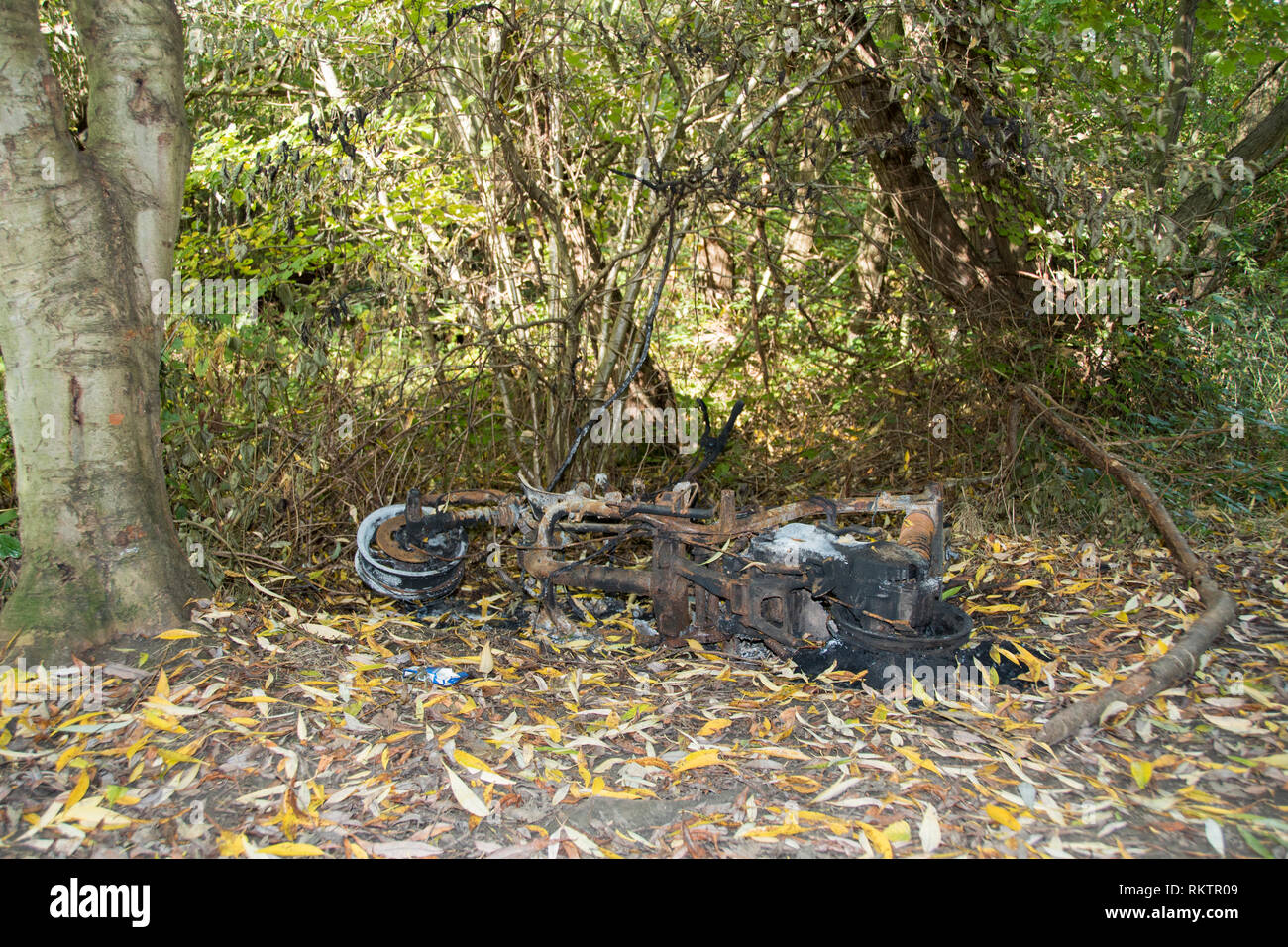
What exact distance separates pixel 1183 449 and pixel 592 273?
422 centimetres

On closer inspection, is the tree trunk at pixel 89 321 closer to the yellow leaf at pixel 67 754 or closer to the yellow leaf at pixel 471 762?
the yellow leaf at pixel 67 754

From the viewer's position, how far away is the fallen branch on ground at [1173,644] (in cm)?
319

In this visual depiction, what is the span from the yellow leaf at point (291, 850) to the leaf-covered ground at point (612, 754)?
22 millimetres

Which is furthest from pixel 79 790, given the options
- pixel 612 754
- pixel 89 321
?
pixel 89 321

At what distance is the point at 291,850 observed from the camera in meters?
2.51

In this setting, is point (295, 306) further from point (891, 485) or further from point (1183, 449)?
point (1183, 449)

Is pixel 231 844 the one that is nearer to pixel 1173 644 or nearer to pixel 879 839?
pixel 879 839

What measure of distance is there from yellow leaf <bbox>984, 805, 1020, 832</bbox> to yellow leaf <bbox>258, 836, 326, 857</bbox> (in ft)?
6.49

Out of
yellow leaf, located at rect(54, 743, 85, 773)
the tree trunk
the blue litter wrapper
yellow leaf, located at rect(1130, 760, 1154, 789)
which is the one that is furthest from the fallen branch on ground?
the tree trunk

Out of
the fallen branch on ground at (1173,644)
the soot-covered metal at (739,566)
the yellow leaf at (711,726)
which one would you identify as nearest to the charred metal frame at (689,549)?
the soot-covered metal at (739,566)

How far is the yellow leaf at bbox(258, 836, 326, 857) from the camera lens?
2501 millimetres
